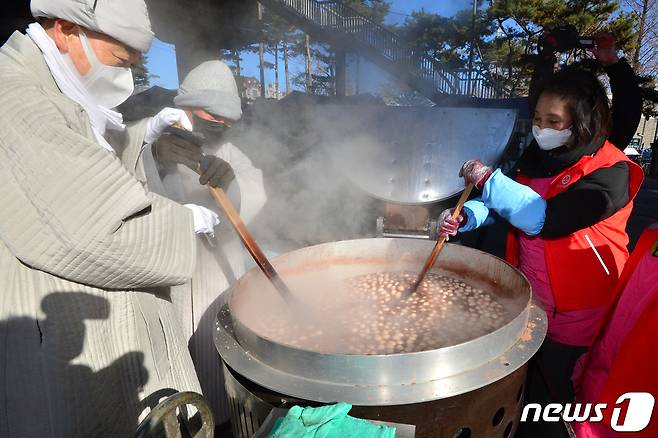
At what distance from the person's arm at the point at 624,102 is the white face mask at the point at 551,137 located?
622 mm

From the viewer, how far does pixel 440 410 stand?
3.89 feet

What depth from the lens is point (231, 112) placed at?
2.38 meters

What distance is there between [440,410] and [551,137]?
1.50m

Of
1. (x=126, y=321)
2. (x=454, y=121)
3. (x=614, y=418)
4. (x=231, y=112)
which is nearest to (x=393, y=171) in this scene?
(x=454, y=121)

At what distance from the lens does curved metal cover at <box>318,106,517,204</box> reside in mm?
3551

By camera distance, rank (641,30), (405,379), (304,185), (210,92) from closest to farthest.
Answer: (405,379) → (210,92) → (304,185) → (641,30)

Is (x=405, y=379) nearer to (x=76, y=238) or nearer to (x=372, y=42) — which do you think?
(x=76, y=238)

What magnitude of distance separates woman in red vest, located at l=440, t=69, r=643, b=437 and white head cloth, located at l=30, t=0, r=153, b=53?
1.71 m

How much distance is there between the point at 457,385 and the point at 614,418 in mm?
1019

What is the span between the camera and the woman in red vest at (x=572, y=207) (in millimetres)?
1737

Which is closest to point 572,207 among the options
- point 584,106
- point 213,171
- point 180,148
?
point 584,106

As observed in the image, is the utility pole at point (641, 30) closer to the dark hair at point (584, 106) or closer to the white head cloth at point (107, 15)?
the dark hair at point (584, 106)

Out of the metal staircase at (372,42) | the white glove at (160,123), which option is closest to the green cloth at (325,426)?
the white glove at (160,123)

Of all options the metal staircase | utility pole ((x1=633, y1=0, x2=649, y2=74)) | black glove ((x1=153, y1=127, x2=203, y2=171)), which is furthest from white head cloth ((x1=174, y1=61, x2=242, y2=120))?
utility pole ((x1=633, y1=0, x2=649, y2=74))
